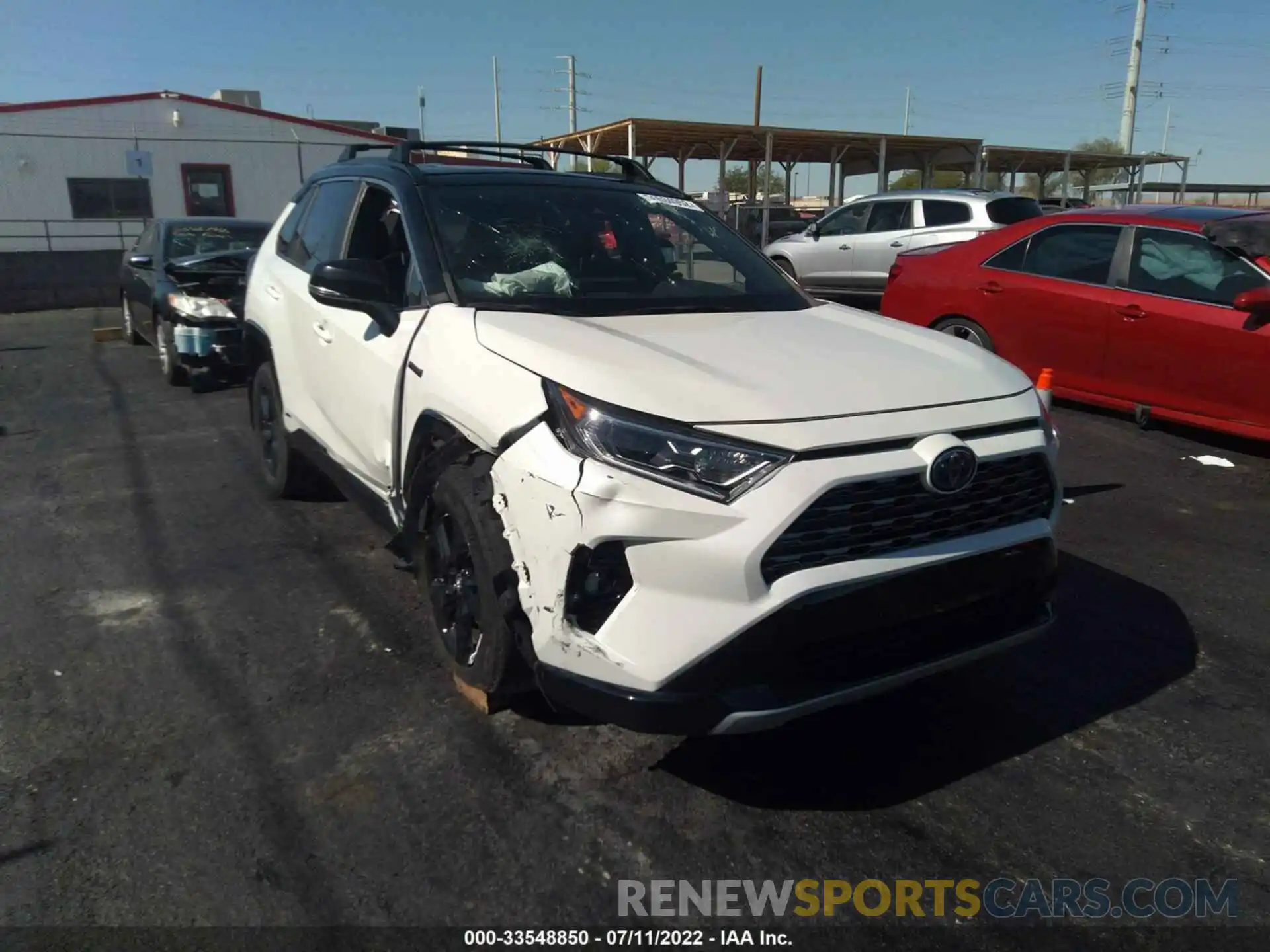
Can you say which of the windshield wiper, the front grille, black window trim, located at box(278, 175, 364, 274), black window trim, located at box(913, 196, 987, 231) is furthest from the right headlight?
black window trim, located at box(913, 196, 987, 231)

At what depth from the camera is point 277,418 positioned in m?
4.99

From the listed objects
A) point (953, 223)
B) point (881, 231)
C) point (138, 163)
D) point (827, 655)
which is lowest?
point (827, 655)

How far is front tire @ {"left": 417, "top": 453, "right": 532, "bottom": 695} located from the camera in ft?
8.82

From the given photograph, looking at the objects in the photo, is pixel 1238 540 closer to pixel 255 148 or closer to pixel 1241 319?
pixel 1241 319

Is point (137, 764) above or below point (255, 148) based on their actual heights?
below

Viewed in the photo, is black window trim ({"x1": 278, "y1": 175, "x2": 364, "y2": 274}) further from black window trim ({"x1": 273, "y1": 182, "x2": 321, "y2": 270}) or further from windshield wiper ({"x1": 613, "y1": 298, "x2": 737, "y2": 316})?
windshield wiper ({"x1": 613, "y1": 298, "x2": 737, "y2": 316})

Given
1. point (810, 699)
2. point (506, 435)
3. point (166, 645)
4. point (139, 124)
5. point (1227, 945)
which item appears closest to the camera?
point (1227, 945)

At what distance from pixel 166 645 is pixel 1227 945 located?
359 centimetres

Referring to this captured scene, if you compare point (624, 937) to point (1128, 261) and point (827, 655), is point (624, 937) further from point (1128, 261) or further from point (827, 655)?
point (1128, 261)

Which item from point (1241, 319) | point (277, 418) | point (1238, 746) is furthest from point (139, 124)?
point (1238, 746)

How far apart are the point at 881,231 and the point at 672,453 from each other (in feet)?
38.5

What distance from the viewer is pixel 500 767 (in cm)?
292

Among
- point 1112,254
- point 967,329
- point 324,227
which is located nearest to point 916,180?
point 967,329

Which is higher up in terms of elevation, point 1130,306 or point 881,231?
point 881,231
